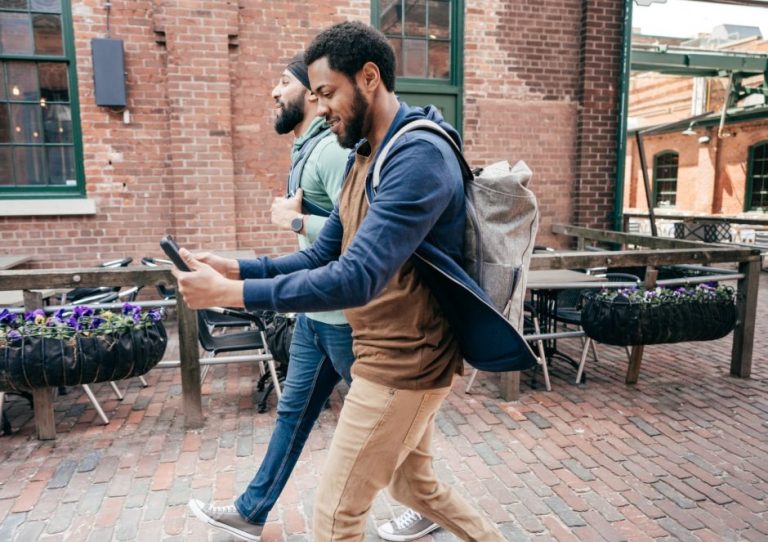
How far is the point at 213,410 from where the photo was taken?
14.9 ft

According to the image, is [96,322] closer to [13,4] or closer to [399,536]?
[399,536]

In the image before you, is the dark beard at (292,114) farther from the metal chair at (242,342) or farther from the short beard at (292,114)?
the metal chair at (242,342)

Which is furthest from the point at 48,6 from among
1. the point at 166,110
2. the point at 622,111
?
the point at 622,111

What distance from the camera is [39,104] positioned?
6645mm

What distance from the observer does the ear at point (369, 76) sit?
5.78 feet

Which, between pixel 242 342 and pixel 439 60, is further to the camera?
pixel 439 60

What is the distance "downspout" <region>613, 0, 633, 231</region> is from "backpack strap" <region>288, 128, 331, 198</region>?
6599 mm

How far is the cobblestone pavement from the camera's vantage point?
9.82 ft

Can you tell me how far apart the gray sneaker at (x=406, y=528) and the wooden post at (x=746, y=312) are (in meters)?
3.76

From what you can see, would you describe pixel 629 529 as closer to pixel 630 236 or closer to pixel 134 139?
pixel 630 236

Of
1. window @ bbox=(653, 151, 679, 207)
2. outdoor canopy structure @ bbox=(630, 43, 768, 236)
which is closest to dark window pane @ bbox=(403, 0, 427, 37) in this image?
outdoor canopy structure @ bbox=(630, 43, 768, 236)

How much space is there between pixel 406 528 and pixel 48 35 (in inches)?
259

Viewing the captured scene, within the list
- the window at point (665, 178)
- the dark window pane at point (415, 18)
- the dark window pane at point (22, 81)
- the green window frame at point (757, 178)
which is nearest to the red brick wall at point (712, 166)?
the green window frame at point (757, 178)

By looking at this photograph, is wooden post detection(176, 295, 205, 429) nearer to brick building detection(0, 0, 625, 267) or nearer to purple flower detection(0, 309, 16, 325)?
purple flower detection(0, 309, 16, 325)
